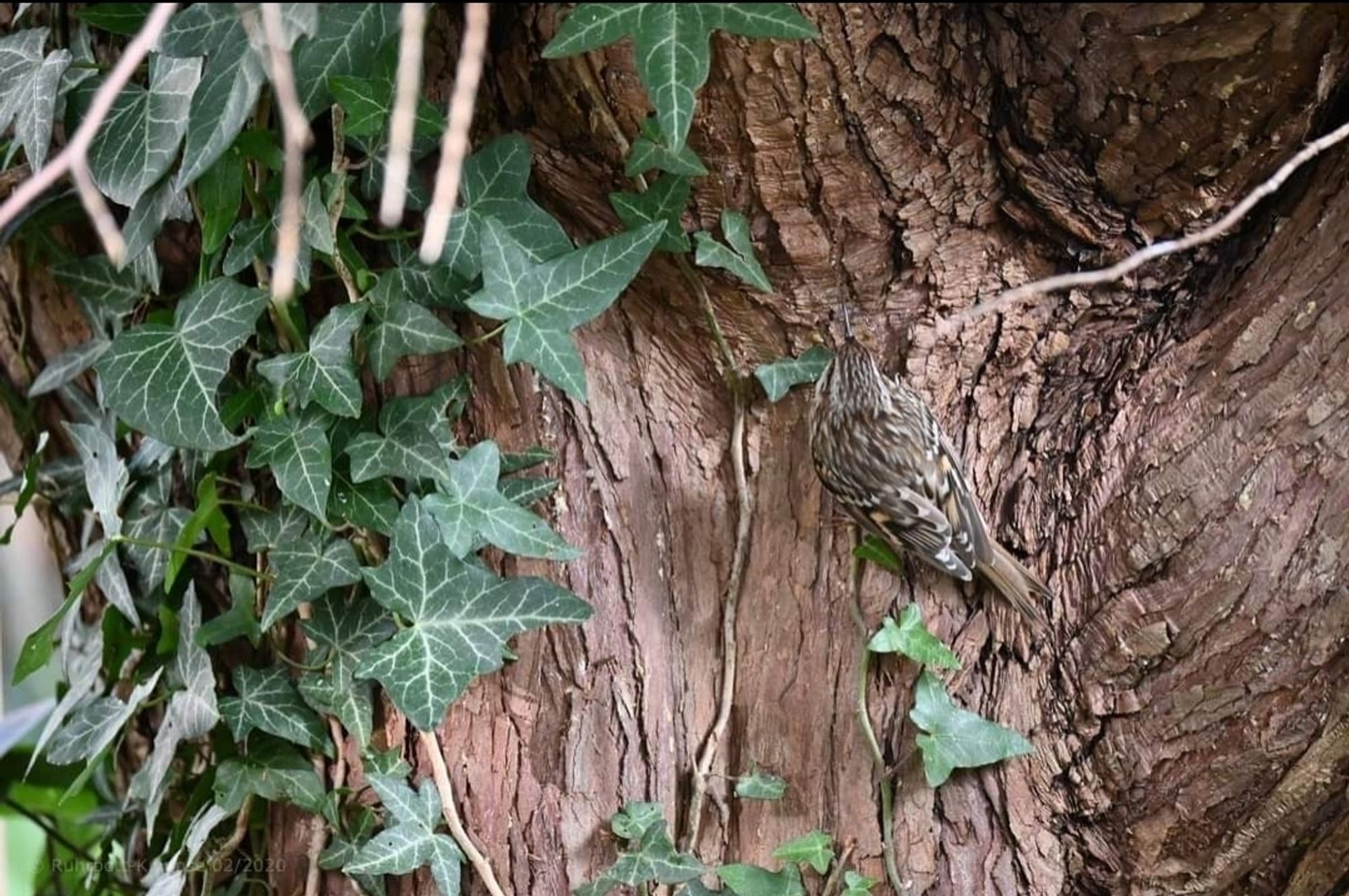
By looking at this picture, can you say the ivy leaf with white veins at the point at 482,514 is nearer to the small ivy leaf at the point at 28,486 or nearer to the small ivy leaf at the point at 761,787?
the small ivy leaf at the point at 761,787

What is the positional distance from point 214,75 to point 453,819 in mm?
802

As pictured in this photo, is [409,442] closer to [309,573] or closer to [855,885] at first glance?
[309,573]

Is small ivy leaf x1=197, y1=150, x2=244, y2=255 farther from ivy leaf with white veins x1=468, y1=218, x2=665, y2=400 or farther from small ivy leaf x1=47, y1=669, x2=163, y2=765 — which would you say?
small ivy leaf x1=47, y1=669, x2=163, y2=765

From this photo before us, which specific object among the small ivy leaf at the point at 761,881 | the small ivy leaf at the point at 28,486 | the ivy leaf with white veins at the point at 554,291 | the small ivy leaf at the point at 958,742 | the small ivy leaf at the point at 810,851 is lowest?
the small ivy leaf at the point at 761,881

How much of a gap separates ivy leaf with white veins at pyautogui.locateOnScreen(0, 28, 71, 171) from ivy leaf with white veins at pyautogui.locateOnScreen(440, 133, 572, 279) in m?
0.44

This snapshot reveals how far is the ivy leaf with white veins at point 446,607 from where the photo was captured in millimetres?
1322

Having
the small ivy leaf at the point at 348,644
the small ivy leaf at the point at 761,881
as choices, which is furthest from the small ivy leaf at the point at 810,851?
the small ivy leaf at the point at 348,644

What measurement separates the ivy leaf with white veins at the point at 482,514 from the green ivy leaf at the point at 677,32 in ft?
1.29

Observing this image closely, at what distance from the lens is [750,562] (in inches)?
58.7

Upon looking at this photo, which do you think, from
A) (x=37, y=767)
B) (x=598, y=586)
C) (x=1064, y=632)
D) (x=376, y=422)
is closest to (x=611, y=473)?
(x=598, y=586)

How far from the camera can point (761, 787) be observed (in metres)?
1.44

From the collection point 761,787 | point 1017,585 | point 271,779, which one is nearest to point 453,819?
point 271,779

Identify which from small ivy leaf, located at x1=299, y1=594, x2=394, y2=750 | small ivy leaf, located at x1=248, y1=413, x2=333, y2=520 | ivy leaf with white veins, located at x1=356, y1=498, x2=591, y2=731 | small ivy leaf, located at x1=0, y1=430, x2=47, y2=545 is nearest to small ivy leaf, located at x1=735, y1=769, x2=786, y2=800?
ivy leaf with white veins, located at x1=356, y1=498, x2=591, y2=731

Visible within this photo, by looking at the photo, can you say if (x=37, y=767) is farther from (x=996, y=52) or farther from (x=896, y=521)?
(x=996, y=52)
